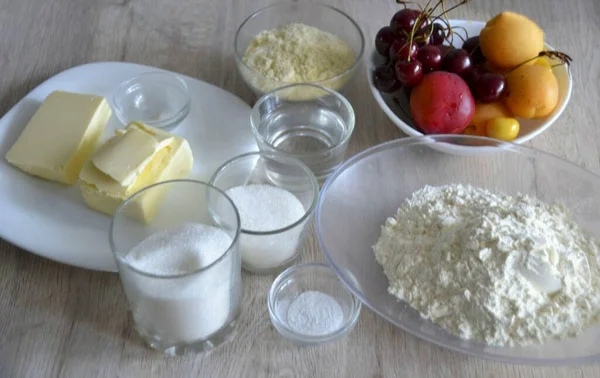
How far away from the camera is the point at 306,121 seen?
111cm

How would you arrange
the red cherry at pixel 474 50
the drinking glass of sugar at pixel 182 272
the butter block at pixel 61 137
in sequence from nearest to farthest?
the drinking glass of sugar at pixel 182 272 < the butter block at pixel 61 137 < the red cherry at pixel 474 50

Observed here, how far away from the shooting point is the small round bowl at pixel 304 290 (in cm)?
83

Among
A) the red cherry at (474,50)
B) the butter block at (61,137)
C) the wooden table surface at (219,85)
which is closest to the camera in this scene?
the wooden table surface at (219,85)

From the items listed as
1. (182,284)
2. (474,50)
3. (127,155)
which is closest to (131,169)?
(127,155)

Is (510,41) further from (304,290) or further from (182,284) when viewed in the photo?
(182,284)

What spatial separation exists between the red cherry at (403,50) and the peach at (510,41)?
5.3 inches

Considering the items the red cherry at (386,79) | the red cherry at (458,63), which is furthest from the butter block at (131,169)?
the red cherry at (458,63)

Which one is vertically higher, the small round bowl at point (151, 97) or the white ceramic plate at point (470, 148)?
the white ceramic plate at point (470, 148)

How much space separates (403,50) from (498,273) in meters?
0.42

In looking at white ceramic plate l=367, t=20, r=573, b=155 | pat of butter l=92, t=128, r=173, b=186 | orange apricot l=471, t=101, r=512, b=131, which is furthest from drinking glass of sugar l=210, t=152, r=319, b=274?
orange apricot l=471, t=101, r=512, b=131

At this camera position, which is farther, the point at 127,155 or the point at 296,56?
the point at 296,56

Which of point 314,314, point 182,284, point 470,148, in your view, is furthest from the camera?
point 470,148

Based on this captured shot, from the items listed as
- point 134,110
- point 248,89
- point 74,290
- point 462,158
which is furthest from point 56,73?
point 462,158

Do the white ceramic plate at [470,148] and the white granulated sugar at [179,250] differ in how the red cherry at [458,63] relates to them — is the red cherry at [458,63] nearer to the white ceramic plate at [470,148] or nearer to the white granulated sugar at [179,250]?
the white ceramic plate at [470,148]
